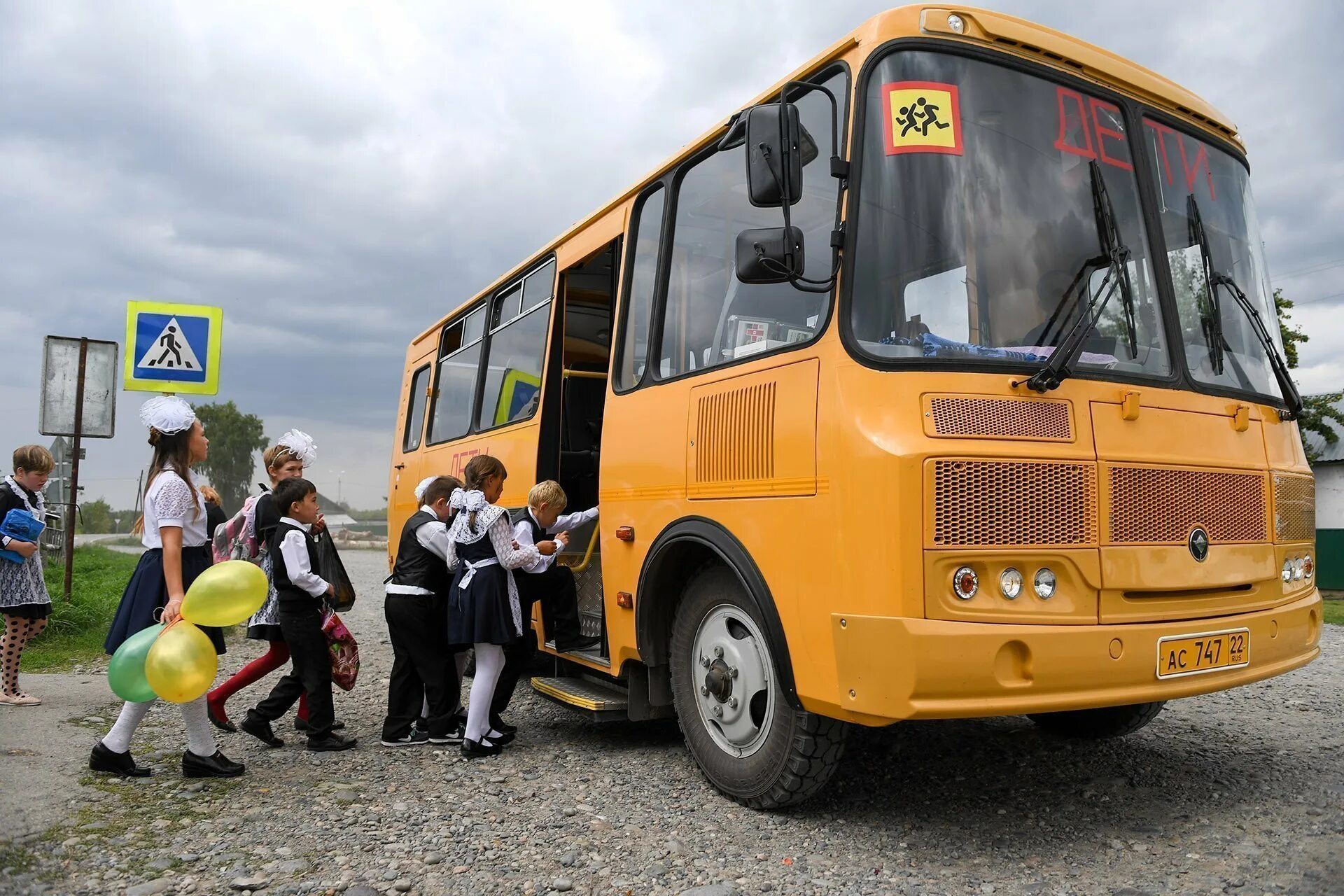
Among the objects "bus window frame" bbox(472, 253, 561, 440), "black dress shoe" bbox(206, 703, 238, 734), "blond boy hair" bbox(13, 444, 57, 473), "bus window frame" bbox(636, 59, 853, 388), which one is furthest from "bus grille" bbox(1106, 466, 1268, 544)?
"blond boy hair" bbox(13, 444, 57, 473)

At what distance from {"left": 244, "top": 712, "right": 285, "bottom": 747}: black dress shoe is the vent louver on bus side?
289 centimetres

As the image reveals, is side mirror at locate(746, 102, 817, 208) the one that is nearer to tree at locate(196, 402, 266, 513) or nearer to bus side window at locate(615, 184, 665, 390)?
bus side window at locate(615, 184, 665, 390)

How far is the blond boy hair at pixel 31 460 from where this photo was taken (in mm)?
6680

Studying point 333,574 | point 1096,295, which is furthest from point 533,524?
point 1096,295

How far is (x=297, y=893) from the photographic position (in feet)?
11.5

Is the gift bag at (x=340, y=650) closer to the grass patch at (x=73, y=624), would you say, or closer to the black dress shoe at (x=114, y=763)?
the black dress shoe at (x=114, y=763)

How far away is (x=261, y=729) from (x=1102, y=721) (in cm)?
457

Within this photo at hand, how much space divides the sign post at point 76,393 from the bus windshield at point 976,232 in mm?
9211

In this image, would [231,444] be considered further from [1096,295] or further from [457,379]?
[1096,295]

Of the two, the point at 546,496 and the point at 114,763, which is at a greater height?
the point at 546,496

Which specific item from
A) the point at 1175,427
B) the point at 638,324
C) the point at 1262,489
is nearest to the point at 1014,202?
the point at 1175,427

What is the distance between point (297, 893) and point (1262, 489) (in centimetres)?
408

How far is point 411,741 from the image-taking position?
5.98 metres

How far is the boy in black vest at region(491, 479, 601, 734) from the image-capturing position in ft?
19.0
